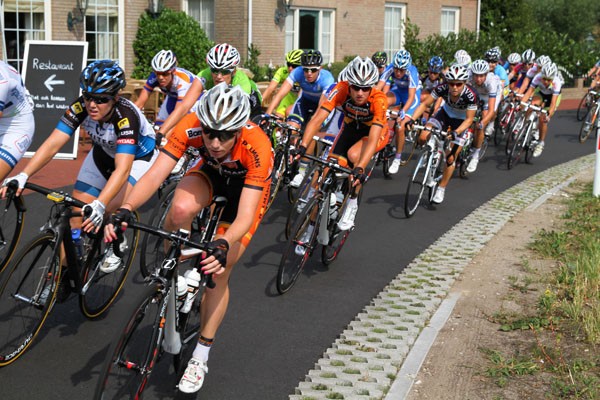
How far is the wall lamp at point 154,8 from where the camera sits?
21328mm

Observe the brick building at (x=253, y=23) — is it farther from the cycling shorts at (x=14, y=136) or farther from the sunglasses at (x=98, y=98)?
the sunglasses at (x=98, y=98)

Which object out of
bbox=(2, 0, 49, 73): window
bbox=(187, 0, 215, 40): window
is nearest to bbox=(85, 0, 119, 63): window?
bbox=(2, 0, 49, 73): window

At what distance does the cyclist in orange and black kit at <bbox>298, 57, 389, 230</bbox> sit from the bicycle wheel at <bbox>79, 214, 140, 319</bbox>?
2060 mm

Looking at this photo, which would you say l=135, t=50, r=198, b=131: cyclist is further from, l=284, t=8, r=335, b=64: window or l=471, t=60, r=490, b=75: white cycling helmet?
l=284, t=8, r=335, b=64: window

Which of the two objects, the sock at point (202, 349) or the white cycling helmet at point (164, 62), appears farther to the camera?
the white cycling helmet at point (164, 62)

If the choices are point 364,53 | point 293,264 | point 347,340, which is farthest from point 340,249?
point 364,53

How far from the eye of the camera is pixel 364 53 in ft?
88.6

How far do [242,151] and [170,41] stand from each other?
16542 mm

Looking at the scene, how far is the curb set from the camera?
5.32 meters

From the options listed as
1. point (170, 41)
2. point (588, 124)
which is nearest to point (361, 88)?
point (588, 124)

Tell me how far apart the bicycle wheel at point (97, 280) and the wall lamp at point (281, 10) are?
17600mm

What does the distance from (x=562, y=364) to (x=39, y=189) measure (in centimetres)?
376

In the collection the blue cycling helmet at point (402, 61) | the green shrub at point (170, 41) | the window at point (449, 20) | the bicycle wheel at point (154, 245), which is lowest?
the bicycle wheel at point (154, 245)

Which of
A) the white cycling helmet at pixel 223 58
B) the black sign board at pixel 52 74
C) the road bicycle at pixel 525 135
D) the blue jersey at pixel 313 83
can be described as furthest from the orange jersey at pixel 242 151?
the road bicycle at pixel 525 135
